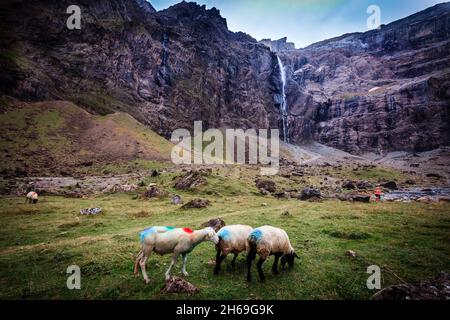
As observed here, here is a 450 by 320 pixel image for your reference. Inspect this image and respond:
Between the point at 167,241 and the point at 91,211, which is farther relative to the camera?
the point at 91,211

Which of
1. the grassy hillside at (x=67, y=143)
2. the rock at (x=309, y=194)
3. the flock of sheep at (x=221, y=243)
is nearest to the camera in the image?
the flock of sheep at (x=221, y=243)

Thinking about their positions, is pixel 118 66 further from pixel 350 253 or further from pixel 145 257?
pixel 350 253

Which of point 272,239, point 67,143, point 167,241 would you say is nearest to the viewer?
point 167,241

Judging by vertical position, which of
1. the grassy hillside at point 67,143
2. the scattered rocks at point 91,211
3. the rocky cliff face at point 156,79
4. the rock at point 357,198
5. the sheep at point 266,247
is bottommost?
the scattered rocks at point 91,211

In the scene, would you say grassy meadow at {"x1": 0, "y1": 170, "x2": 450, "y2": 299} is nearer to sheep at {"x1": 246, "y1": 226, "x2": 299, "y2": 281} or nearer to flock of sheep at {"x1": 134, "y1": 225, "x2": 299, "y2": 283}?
sheep at {"x1": 246, "y1": 226, "x2": 299, "y2": 281}

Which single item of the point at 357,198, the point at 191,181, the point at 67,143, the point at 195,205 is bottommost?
the point at 195,205

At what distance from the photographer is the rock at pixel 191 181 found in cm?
4453

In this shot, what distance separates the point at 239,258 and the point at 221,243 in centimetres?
252

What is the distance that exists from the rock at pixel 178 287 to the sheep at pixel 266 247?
2.51 m

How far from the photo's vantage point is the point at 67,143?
3078 inches

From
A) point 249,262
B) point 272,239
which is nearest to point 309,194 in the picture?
point 272,239

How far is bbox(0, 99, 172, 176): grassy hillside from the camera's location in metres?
64.5

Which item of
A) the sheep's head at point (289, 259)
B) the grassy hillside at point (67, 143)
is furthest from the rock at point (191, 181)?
the sheep's head at point (289, 259)

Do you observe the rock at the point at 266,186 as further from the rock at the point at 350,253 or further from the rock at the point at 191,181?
the rock at the point at 350,253
